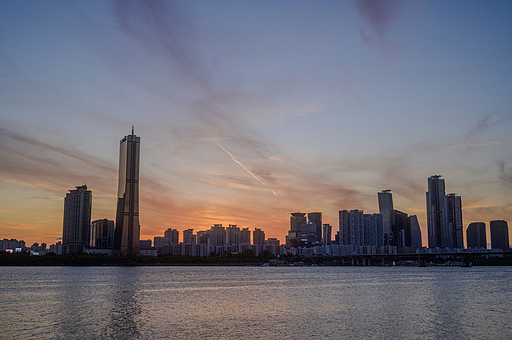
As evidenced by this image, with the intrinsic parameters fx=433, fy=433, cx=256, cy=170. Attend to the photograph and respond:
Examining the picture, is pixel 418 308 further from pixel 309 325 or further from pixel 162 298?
pixel 162 298

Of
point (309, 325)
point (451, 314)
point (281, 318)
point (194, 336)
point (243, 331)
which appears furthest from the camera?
point (451, 314)

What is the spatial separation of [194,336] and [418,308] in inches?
1447

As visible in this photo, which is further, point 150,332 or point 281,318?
point 281,318

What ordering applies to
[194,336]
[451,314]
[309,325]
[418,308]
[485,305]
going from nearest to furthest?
[194,336], [309,325], [451,314], [418,308], [485,305]

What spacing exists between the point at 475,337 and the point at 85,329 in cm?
3844

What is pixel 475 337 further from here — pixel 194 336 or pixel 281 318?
pixel 194 336

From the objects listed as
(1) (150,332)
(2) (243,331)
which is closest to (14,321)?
(1) (150,332)

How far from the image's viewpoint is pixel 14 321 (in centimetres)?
4841

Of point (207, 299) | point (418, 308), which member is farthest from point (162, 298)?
point (418, 308)

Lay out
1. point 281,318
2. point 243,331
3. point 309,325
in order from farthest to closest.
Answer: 1. point 281,318
2. point 309,325
3. point 243,331

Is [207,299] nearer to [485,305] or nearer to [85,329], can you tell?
[85,329]

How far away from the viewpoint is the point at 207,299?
2936 inches

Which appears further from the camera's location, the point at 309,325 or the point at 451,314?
the point at 451,314

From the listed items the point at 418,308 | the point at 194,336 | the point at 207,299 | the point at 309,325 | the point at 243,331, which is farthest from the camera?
the point at 207,299
